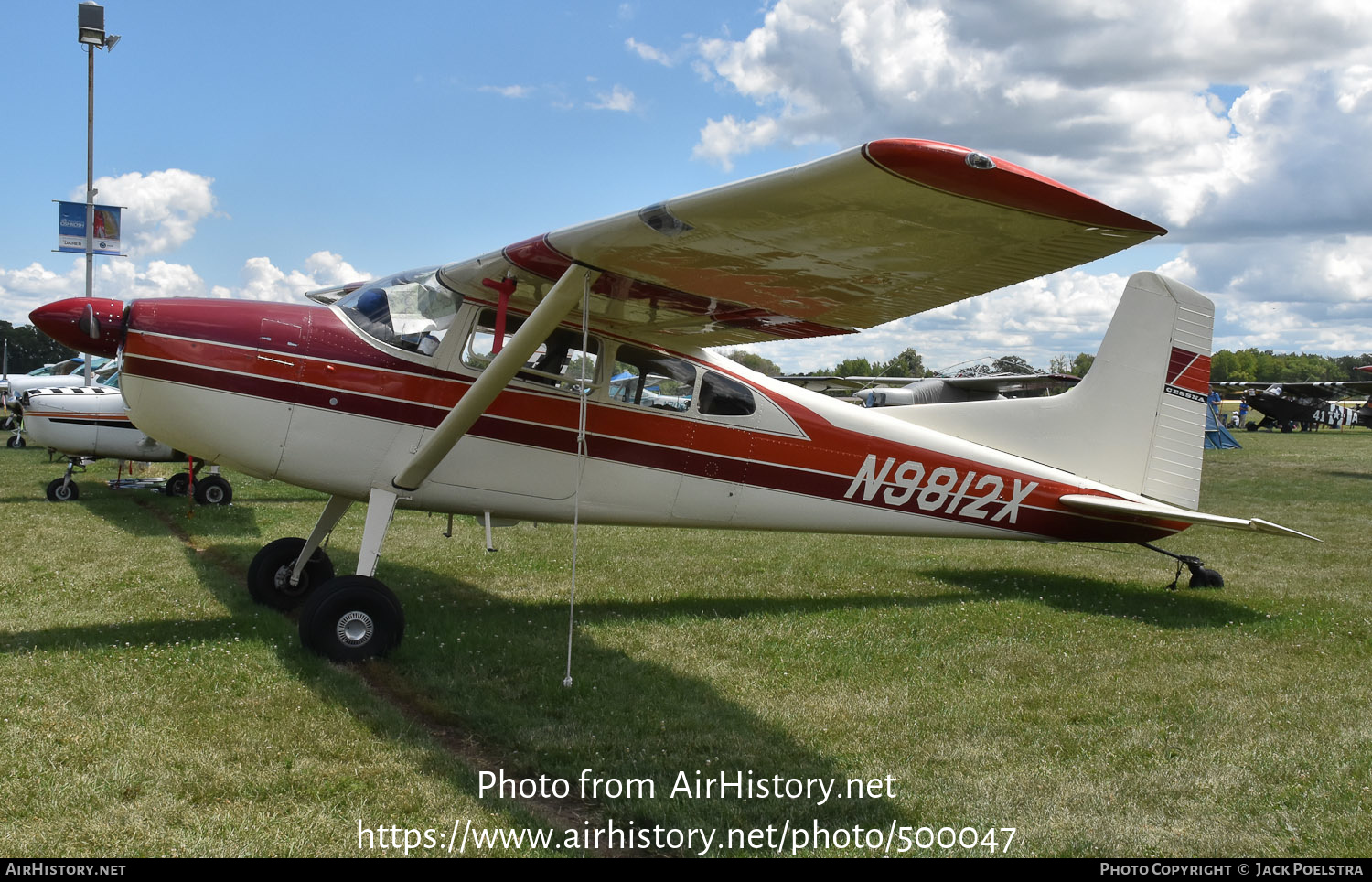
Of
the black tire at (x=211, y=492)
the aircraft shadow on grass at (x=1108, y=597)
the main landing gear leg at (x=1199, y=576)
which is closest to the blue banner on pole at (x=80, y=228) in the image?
the black tire at (x=211, y=492)

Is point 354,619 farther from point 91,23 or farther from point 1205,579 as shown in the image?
point 91,23

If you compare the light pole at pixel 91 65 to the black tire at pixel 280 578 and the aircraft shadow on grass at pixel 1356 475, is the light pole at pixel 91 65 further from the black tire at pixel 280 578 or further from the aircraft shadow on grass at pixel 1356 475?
the aircraft shadow on grass at pixel 1356 475

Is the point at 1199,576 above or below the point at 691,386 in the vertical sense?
below

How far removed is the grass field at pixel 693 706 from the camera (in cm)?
355

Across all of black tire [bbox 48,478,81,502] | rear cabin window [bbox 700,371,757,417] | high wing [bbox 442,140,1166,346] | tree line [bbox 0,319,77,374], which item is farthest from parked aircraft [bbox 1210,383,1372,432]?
tree line [bbox 0,319,77,374]

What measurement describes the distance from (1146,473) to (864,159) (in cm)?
608

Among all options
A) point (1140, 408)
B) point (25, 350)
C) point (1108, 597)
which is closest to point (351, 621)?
point (1108, 597)

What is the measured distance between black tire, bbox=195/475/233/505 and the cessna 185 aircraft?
6.76 m

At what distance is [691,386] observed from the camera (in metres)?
6.56

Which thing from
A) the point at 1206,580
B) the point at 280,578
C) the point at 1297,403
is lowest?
the point at 280,578

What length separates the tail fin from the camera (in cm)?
777

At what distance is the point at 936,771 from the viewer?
4.08 metres

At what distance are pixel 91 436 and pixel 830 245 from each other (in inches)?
520
